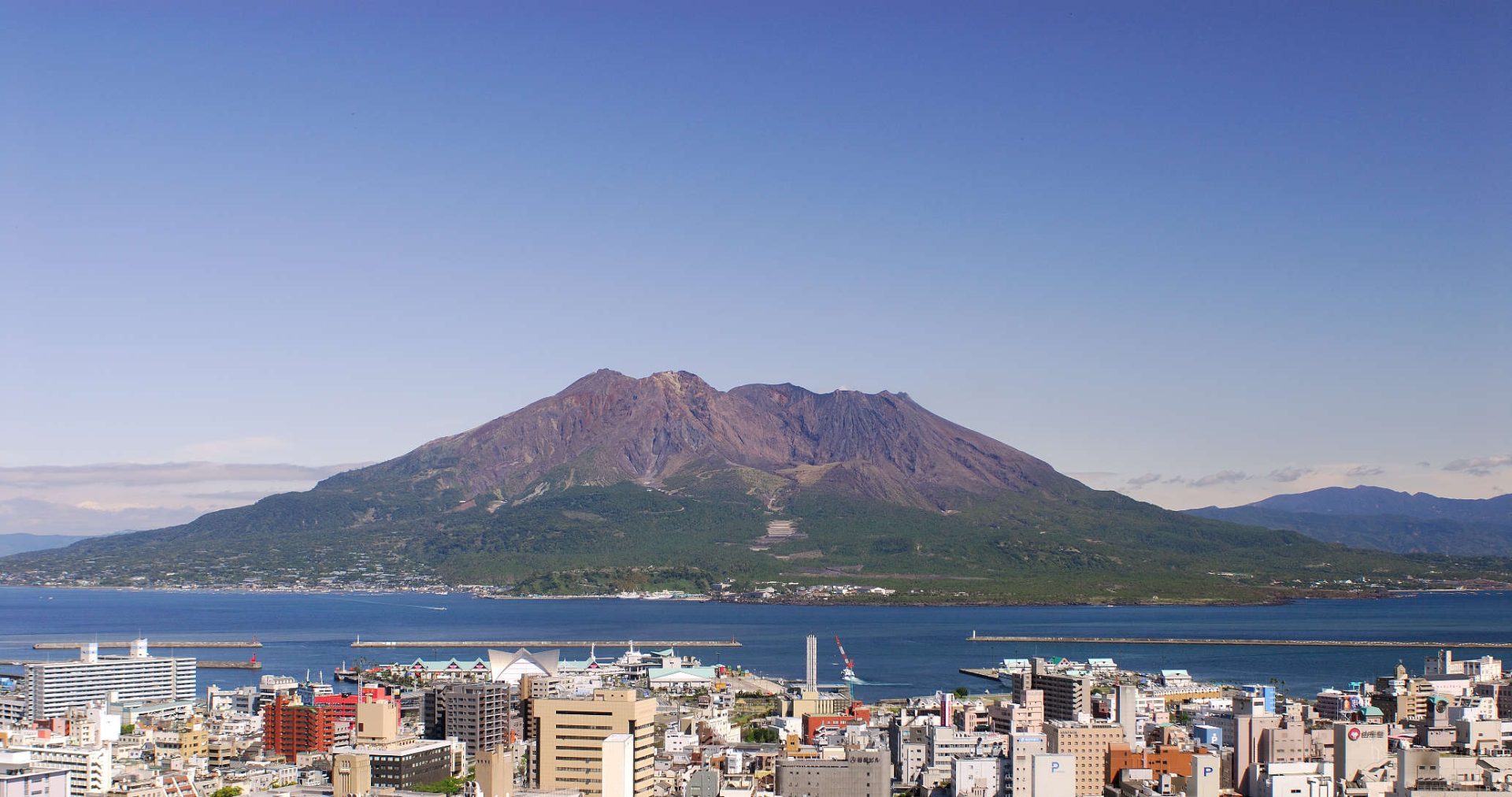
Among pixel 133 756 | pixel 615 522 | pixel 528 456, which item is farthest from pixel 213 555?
pixel 133 756

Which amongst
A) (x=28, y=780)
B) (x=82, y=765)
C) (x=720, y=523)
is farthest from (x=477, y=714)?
(x=720, y=523)

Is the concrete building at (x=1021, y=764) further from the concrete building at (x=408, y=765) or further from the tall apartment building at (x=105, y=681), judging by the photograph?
the tall apartment building at (x=105, y=681)

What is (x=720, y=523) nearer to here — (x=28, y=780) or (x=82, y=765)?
(x=82, y=765)

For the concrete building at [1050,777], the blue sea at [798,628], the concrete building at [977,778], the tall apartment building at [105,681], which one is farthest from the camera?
the blue sea at [798,628]

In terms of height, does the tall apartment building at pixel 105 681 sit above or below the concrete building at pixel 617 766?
below

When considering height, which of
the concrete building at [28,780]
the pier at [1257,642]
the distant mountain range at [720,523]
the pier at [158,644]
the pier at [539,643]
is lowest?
the pier at [1257,642]

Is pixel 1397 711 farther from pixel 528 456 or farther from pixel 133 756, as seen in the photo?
pixel 528 456

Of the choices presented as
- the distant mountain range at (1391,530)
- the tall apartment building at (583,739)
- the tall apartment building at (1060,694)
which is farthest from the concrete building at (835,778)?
the distant mountain range at (1391,530)
